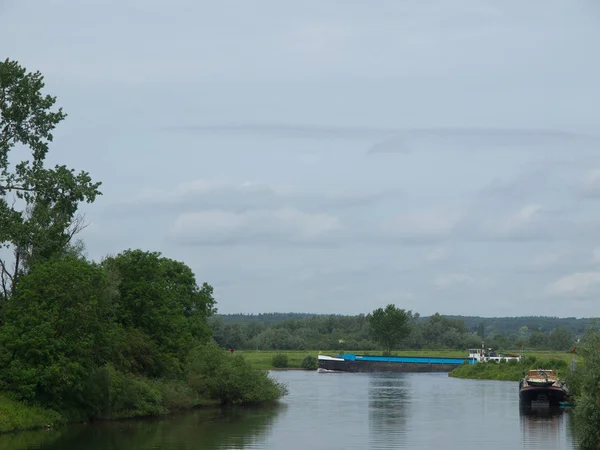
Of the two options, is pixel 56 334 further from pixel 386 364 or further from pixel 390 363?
pixel 390 363

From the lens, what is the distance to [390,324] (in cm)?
17438

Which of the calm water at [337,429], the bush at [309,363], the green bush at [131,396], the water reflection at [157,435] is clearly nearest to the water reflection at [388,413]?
the calm water at [337,429]

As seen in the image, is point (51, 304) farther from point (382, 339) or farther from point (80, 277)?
point (382, 339)

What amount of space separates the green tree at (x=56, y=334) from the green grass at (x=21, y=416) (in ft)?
1.86

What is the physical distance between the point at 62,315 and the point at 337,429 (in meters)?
16.8

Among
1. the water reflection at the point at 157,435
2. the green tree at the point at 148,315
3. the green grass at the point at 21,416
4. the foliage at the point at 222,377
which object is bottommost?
the water reflection at the point at 157,435

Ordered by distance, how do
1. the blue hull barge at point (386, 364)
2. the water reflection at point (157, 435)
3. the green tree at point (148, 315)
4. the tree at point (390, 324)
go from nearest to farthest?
the water reflection at point (157, 435)
the green tree at point (148, 315)
the blue hull barge at point (386, 364)
the tree at point (390, 324)

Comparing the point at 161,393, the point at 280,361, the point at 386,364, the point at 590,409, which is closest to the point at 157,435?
the point at 161,393

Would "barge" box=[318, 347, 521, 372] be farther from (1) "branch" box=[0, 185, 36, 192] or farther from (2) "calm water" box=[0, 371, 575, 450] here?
(1) "branch" box=[0, 185, 36, 192]

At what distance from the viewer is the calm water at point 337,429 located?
46594 mm

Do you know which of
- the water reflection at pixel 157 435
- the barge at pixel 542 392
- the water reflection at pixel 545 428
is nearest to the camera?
the water reflection at pixel 157 435

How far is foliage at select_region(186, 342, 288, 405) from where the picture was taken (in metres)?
66.1

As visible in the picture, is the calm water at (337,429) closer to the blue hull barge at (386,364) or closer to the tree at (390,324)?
the blue hull barge at (386,364)

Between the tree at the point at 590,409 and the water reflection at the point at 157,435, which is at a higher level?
the tree at the point at 590,409
